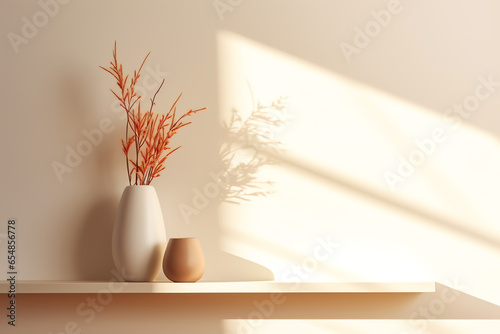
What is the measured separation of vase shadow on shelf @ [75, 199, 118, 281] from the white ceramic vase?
4.1 inches

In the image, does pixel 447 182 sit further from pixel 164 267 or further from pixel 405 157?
pixel 164 267

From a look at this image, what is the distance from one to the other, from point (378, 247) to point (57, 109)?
1073 mm

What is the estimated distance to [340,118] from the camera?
1.69 m

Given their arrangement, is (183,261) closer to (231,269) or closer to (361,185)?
(231,269)

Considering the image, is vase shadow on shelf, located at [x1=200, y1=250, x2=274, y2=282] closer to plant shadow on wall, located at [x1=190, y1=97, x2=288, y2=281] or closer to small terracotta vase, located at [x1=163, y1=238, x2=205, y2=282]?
plant shadow on wall, located at [x1=190, y1=97, x2=288, y2=281]

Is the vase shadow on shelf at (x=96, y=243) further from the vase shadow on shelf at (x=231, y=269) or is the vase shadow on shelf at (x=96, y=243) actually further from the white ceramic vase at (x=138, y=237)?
the vase shadow on shelf at (x=231, y=269)

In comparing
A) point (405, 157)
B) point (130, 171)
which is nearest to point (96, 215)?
point (130, 171)

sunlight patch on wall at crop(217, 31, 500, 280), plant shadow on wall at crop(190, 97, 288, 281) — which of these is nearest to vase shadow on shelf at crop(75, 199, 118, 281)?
plant shadow on wall at crop(190, 97, 288, 281)

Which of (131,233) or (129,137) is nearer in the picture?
(131,233)

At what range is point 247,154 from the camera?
169cm

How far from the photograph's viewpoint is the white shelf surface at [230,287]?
1503 millimetres

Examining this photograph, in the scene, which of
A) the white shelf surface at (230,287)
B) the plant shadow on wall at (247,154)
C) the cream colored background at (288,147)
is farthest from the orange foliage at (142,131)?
the white shelf surface at (230,287)

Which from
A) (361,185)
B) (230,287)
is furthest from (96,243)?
(361,185)

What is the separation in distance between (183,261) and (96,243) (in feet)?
1.10
